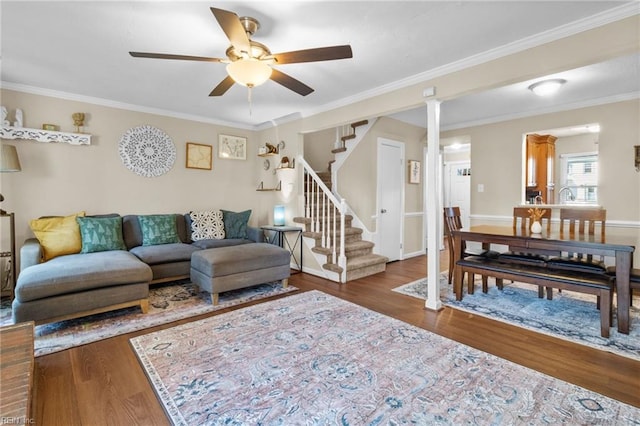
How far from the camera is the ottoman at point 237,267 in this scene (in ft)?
10.5

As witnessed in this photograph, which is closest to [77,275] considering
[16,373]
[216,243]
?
[16,373]

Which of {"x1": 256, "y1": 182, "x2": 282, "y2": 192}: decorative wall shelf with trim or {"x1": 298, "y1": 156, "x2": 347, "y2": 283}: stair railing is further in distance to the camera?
{"x1": 256, "y1": 182, "x2": 282, "y2": 192}: decorative wall shelf with trim

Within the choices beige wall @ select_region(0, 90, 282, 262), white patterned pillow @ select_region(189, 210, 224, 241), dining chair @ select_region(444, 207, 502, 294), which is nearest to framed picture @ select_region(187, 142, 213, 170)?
beige wall @ select_region(0, 90, 282, 262)

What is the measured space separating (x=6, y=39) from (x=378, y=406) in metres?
3.84

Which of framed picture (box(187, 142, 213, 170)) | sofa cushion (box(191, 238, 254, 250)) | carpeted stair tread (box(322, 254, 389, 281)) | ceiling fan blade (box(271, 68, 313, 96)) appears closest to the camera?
ceiling fan blade (box(271, 68, 313, 96))

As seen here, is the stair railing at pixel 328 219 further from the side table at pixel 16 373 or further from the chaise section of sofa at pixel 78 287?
the side table at pixel 16 373

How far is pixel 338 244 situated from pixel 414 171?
233cm

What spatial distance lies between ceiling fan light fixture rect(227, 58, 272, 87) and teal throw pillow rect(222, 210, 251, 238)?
2782 millimetres

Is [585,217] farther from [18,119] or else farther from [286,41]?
[18,119]

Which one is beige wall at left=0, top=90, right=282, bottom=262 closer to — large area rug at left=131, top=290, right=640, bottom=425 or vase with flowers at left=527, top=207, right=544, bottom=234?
large area rug at left=131, top=290, right=640, bottom=425

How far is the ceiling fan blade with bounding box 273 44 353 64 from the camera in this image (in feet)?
6.38

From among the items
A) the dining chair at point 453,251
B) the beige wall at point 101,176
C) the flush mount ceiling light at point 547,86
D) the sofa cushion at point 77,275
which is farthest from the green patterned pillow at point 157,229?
the flush mount ceiling light at point 547,86

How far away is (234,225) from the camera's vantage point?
4.61 m

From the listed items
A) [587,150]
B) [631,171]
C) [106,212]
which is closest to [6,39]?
[106,212]
